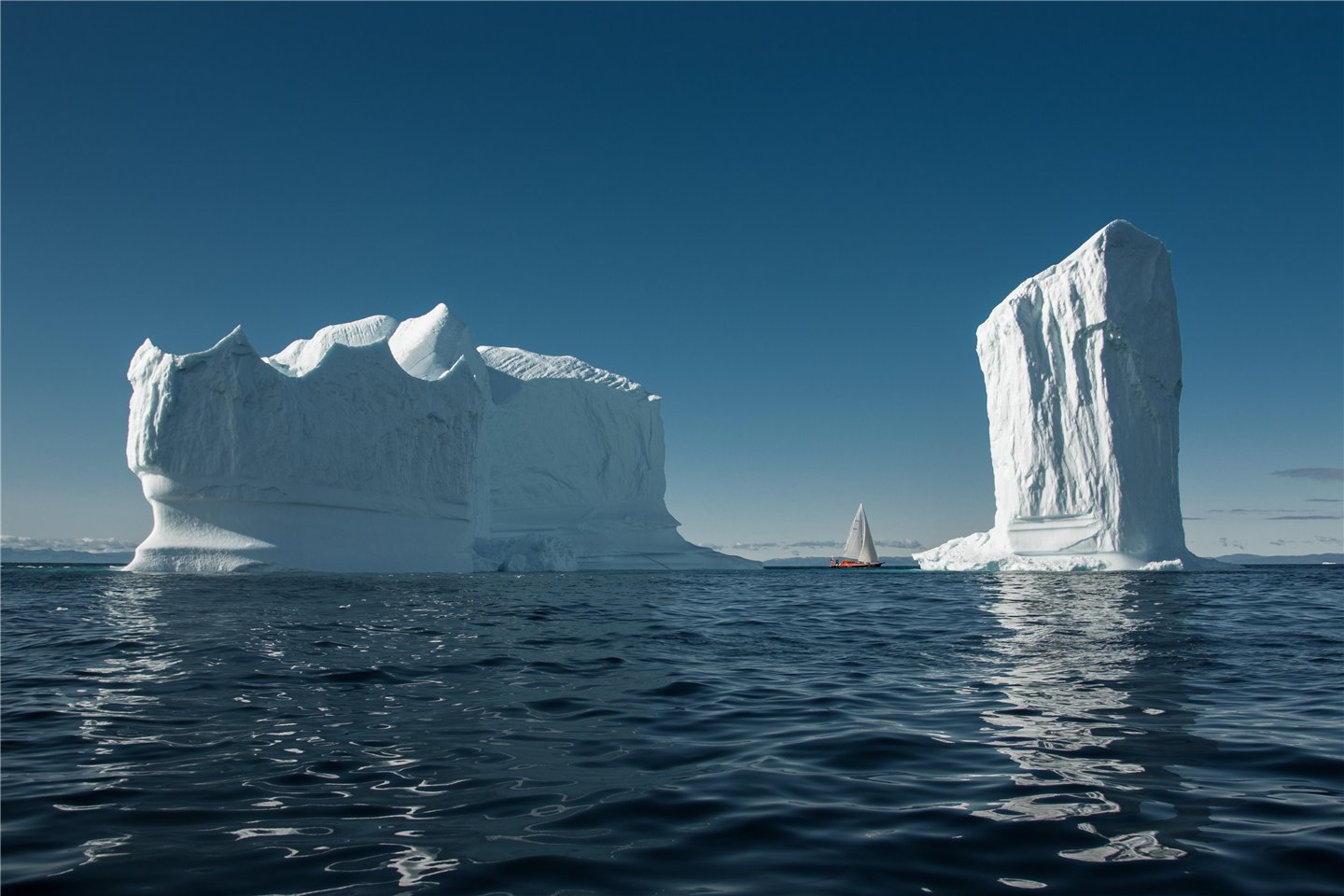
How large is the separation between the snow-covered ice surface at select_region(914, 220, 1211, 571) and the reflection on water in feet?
74.2

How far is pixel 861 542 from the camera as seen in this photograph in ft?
202

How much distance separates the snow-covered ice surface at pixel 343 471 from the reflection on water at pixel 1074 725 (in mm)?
21744

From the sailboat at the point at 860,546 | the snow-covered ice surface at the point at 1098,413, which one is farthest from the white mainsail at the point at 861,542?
the snow-covered ice surface at the point at 1098,413

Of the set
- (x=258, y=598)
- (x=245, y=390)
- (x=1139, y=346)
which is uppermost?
(x=1139, y=346)

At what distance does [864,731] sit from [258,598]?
12941 mm

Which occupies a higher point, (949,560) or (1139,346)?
(1139,346)

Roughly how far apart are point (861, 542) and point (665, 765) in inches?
2325

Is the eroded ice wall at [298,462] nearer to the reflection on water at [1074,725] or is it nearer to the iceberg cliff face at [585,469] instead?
the iceberg cliff face at [585,469]

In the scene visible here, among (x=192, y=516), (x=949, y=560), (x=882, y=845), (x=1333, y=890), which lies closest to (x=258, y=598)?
(x=192, y=516)

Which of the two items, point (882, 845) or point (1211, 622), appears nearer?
point (882, 845)

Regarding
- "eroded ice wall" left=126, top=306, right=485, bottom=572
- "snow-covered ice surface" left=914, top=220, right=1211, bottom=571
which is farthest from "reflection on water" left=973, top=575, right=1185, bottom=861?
"snow-covered ice surface" left=914, top=220, right=1211, bottom=571

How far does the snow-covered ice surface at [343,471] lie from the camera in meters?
24.8

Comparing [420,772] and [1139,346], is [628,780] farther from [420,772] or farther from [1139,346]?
[1139,346]

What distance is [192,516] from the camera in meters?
25.0
